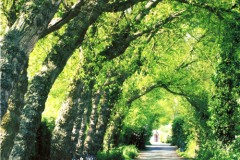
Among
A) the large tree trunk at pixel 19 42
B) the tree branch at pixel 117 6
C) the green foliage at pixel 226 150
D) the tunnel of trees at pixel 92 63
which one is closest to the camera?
the large tree trunk at pixel 19 42

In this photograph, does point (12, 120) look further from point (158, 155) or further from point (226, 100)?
point (158, 155)

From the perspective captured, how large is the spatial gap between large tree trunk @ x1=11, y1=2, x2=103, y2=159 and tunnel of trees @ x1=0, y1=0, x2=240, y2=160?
0.9 inches

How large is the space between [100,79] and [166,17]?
153 inches

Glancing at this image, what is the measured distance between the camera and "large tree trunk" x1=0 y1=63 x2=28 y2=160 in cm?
777

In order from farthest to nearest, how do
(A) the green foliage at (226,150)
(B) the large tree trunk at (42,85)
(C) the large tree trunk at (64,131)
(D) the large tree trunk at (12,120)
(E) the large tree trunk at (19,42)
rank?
(A) the green foliage at (226,150) < (C) the large tree trunk at (64,131) < (B) the large tree trunk at (42,85) < (D) the large tree trunk at (12,120) < (E) the large tree trunk at (19,42)

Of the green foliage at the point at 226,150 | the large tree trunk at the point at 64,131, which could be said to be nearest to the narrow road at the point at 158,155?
the green foliage at the point at 226,150

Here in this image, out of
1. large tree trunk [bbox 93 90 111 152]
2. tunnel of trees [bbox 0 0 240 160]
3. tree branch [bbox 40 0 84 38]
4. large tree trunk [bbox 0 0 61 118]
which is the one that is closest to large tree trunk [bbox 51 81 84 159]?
tunnel of trees [bbox 0 0 240 160]

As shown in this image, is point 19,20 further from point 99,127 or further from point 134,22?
point 99,127

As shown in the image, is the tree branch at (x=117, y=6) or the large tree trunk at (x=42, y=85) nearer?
the large tree trunk at (x=42, y=85)

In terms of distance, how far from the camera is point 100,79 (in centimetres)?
1648

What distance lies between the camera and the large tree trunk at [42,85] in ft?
30.1

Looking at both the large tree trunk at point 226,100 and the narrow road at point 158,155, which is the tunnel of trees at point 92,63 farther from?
the narrow road at point 158,155

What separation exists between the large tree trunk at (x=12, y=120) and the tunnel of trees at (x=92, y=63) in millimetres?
21

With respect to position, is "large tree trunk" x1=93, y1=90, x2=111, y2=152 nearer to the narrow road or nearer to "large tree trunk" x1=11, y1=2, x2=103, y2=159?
"large tree trunk" x1=11, y1=2, x2=103, y2=159
